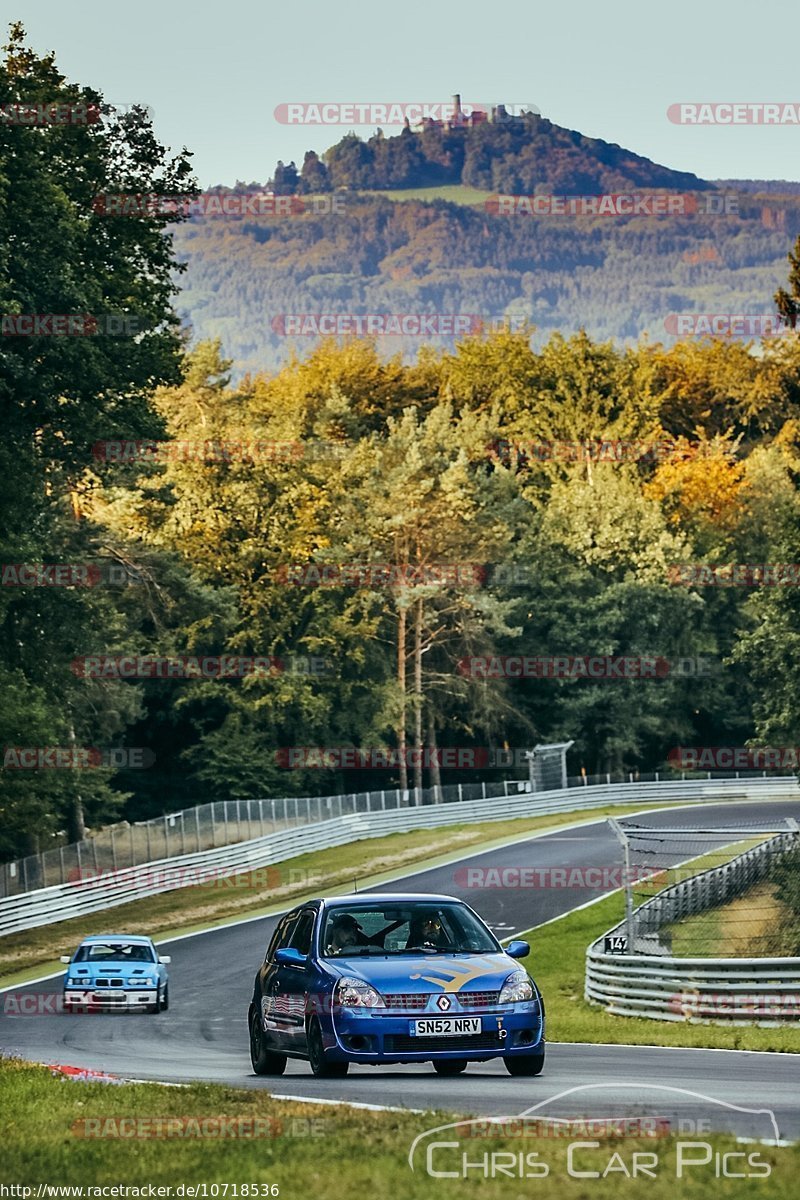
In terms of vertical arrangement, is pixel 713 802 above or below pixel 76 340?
below

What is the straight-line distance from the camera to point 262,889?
5631 centimetres

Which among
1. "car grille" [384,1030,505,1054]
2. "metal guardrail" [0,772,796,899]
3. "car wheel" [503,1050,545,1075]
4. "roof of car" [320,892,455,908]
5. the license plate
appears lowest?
"metal guardrail" [0,772,796,899]

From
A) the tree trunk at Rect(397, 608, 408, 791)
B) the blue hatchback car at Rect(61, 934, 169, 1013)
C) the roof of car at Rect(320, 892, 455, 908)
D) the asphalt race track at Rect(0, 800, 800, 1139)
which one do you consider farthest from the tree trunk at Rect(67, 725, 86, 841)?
the roof of car at Rect(320, 892, 455, 908)

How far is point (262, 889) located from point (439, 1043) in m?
41.8

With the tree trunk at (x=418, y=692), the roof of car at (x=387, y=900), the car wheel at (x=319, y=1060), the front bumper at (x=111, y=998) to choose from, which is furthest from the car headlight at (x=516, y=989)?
the tree trunk at (x=418, y=692)

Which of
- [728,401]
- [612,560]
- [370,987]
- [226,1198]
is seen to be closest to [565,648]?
[612,560]

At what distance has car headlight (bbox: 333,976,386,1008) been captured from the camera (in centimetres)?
1503

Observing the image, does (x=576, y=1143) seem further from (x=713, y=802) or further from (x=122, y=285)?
(x=713, y=802)

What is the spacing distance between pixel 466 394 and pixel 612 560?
1875 centimetres

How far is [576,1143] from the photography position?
9.59 meters

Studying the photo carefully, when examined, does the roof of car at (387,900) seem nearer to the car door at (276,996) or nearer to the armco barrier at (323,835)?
the car door at (276,996)

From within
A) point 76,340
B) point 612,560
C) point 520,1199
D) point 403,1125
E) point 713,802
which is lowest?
point 713,802

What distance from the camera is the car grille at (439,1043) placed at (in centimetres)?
1500

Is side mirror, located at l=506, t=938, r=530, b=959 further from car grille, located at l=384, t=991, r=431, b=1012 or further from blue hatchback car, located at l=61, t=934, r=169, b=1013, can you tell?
blue hatchback car, located at l=61, t=934, r=169, b=1013
